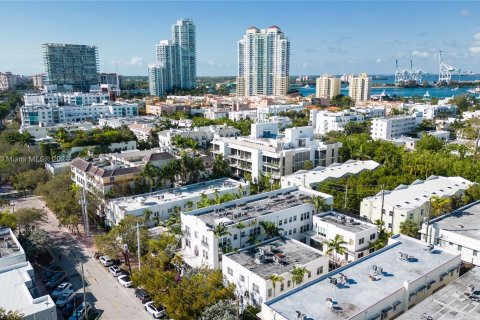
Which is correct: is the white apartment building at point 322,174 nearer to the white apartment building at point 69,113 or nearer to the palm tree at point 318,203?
the palm tree at point 318,203

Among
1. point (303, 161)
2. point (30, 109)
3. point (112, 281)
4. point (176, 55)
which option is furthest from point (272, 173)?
point (176, 55)

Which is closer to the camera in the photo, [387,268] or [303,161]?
[387,268]

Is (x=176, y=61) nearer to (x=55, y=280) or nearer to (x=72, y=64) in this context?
(x=72, y=64)

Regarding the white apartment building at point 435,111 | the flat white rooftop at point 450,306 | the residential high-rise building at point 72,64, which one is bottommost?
the flat white rooftop at point 450,306

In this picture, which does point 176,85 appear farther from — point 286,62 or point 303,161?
point 303,161

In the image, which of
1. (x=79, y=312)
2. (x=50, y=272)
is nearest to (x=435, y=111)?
(x=50, y=272)

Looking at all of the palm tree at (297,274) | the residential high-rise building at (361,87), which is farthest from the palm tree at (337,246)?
the residential high-rise building at (361,87)

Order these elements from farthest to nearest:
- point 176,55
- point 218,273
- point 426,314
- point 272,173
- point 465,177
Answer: point 176,55 → point 272,173 → point 465,177 → point 218,273 → point 426,314
